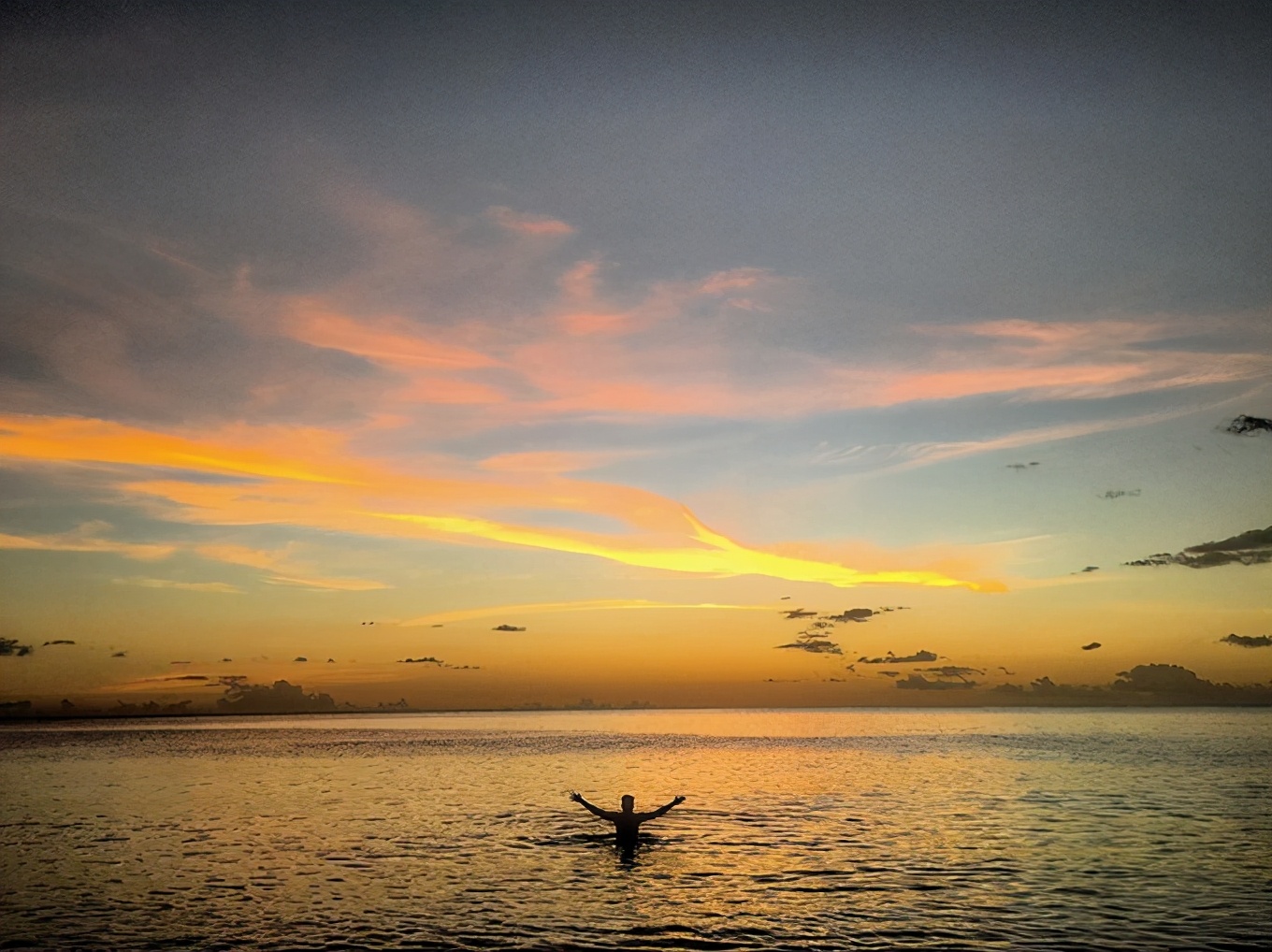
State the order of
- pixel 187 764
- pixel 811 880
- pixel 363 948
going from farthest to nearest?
pixel 187 764 < pixel 811 880 < pixel 363 948

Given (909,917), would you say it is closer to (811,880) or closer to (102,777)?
(811,880)

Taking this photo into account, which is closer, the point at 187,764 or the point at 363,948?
the point at 363,948

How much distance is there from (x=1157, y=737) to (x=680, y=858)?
169 metres

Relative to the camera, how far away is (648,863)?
45.2 meters

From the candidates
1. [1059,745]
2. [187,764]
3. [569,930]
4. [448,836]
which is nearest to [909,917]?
[569,930]

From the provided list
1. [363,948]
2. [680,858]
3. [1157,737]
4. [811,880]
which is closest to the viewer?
[363,948]

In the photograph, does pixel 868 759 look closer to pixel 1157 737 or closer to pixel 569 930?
pixel 1157 737

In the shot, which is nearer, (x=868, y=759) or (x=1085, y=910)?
(x=1085, y=910)

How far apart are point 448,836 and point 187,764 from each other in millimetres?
78858

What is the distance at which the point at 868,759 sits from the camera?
4953 inches

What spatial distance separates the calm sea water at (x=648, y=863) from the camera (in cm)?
3259

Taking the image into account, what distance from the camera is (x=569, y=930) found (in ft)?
107

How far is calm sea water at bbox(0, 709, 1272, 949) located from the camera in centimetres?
3259

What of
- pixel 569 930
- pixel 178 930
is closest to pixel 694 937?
pixel 569 930
